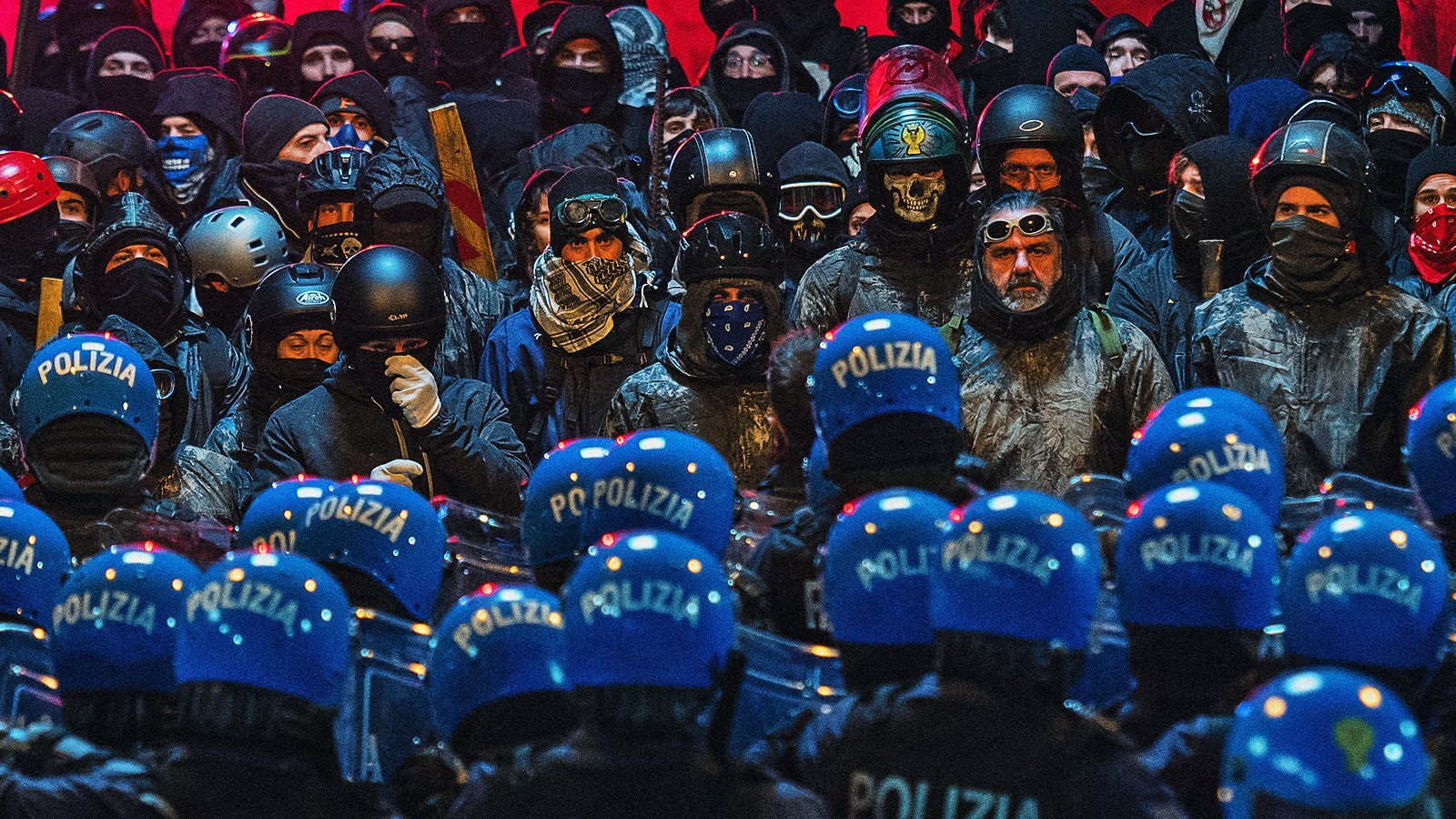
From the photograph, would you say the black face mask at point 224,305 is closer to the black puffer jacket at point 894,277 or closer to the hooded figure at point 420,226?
the hooded figure at point 420,226

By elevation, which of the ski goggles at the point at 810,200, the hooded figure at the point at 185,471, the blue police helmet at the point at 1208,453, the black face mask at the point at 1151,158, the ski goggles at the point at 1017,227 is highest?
the black face mask at the point at 1151,158

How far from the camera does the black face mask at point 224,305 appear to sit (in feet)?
33.0

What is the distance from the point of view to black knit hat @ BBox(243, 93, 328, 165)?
Result: 11.3 m

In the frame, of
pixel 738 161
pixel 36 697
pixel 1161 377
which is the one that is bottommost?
pixel 36 697

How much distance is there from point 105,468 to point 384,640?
2.31 metres

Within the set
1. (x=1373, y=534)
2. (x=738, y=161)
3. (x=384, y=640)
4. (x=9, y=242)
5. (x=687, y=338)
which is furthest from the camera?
(x=9, y=242)

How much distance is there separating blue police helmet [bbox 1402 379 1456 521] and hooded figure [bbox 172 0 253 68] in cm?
1051

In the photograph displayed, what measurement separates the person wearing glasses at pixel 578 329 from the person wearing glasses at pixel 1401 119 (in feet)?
11.7

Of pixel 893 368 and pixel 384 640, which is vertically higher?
pixel 893 368

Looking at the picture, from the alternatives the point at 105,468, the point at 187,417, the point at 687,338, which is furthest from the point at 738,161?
the point at 105,468

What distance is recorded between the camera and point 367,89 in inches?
470

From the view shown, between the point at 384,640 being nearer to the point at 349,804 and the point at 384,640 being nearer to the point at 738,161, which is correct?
the point at 349,804

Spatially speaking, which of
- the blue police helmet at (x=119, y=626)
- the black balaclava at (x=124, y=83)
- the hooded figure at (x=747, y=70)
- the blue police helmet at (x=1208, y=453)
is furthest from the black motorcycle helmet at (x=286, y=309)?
the black balaclava at (x=124, y=83)

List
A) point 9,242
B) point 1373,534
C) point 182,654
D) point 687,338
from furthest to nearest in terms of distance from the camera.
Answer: point 9,242 → point 687,338 → point 182,654 → point 1373,534
